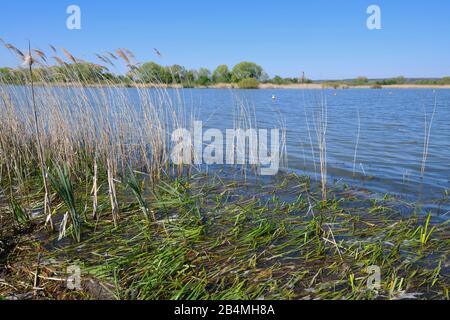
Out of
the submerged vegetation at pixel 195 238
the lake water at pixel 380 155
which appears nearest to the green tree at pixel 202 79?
the lake water at pixel 380 155

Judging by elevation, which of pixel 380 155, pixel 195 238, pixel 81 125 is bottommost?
pixel 195 238

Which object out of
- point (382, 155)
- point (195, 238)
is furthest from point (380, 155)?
point (195, 238)

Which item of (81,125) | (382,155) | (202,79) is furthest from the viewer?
(202,79)

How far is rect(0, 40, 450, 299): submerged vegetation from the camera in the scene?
304 centimetres

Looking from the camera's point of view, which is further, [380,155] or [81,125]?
[380,155]

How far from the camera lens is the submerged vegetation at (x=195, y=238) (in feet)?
9.98

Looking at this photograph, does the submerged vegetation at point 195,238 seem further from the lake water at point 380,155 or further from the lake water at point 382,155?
the lake water at point 382,155

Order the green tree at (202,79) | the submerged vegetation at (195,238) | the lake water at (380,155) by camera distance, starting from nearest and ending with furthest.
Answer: the submerged vegetation at (195,238) < the lake water at (380,155) < the green tree at (202,79)

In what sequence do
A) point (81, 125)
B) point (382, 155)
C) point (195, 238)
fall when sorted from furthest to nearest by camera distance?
point (382, 155)
point (81, 125)
point (195, 238)

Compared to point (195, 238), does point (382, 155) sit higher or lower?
higher

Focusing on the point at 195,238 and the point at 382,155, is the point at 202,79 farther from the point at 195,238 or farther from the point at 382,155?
the point at 195,238

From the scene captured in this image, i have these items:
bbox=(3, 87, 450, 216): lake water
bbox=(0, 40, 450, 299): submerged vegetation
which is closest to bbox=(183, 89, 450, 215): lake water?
bbox=(3, 87, 450, 216): lake water

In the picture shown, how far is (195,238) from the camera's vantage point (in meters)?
3.90

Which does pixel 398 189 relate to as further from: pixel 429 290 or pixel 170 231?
pixel 170 231
